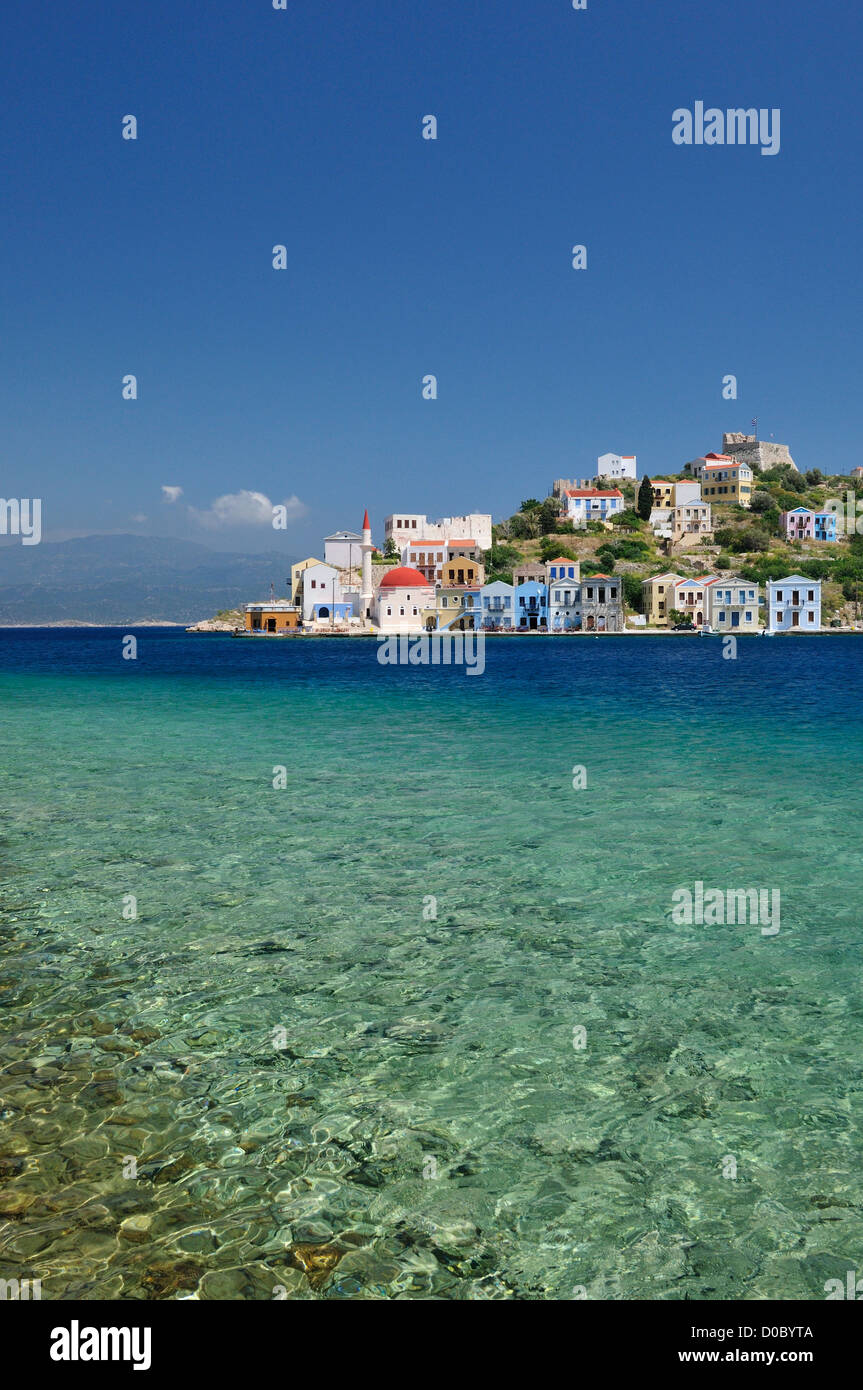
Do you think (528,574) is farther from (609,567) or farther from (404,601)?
(404,601)

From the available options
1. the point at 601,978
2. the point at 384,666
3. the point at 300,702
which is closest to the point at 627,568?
the point at 384,666

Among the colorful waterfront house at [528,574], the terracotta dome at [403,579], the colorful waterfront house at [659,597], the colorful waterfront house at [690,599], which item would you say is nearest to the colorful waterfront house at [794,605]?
the colorful waterfront house at [690,599]

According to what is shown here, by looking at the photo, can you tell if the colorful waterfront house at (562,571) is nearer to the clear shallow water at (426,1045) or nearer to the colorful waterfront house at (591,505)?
the colorful waterfront house at (591,505)

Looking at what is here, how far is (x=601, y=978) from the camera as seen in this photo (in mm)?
6066

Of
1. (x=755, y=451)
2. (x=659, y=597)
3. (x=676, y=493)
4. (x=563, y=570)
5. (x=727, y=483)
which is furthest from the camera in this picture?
(x=755, y=451)

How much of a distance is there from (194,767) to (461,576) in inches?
3390

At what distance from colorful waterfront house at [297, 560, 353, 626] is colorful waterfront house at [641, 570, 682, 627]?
34.1m

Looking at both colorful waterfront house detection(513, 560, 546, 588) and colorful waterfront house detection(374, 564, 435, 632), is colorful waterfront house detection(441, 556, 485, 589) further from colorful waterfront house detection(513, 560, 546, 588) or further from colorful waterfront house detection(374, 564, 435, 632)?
colorful waterfront house detection(374, 564, 435, 632)

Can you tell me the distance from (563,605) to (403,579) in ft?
62.6

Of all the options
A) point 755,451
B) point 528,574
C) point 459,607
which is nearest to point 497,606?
point 459,607

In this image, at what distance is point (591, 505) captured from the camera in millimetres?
127875

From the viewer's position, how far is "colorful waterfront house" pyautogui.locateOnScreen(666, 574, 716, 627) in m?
98.4

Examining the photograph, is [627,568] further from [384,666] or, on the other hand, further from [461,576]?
[384,666]

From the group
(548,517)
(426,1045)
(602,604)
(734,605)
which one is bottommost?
(426,1045)
